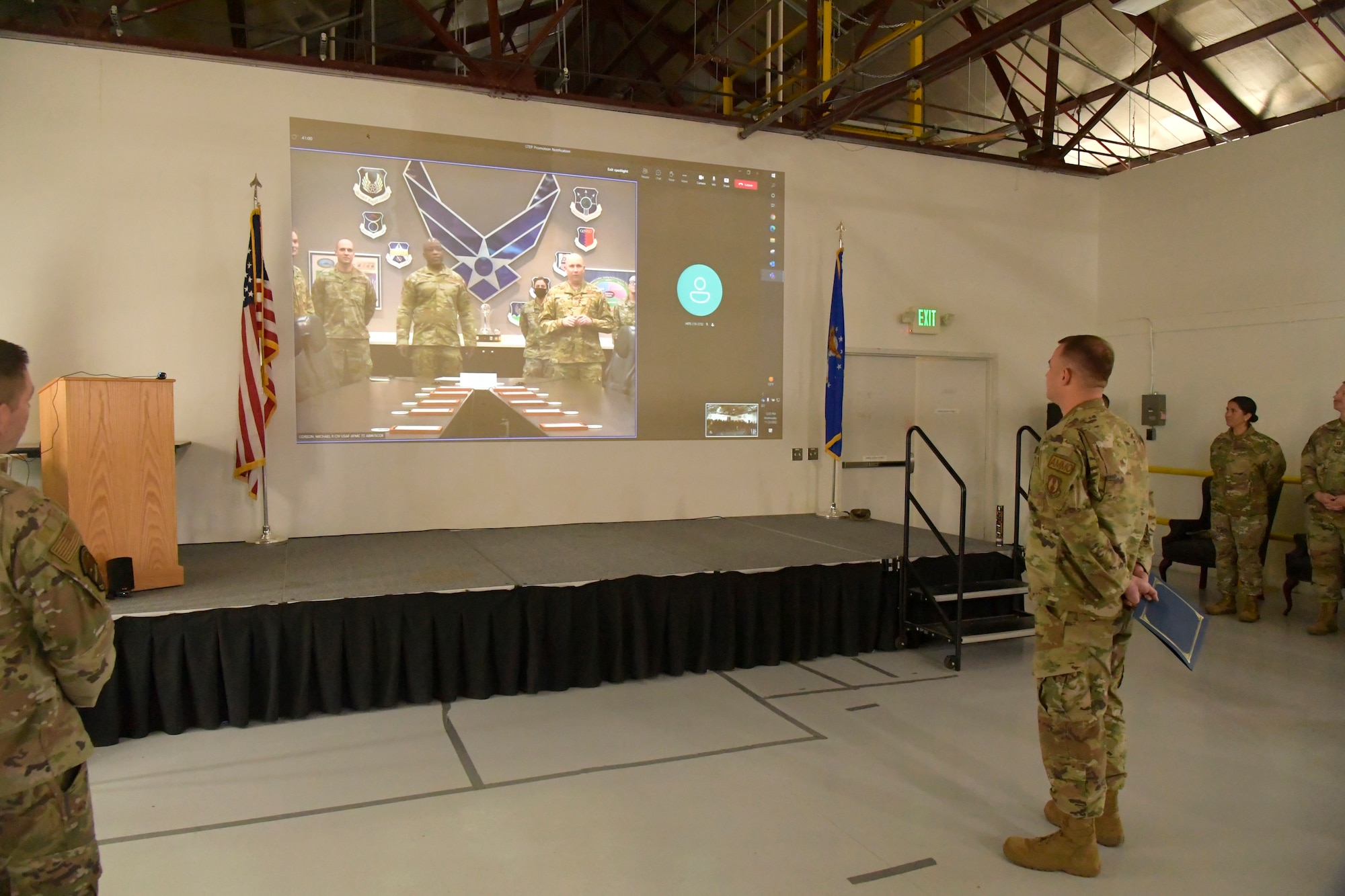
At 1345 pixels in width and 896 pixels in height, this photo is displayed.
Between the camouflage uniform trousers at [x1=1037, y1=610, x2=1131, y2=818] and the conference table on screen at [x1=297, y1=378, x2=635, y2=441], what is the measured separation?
4.01 m

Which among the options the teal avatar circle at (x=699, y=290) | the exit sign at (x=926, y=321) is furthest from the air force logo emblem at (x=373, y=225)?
the exit sign at (x=926, y=321)

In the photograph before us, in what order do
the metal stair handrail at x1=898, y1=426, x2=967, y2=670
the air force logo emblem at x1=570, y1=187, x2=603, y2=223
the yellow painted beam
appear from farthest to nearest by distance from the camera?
the yellow painted beam < the air force logo emblem at x1=570, y1=187, x2=603, y2=223 < the metal stair handrail at x1=898, y1=426, x2=967, y2=670

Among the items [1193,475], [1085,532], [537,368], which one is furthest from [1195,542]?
[537,368]

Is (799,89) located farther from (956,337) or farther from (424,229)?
(424,229)

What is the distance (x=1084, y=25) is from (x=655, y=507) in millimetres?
5312

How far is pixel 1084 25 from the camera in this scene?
6.57 meters

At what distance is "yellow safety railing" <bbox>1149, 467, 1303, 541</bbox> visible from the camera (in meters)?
5.95

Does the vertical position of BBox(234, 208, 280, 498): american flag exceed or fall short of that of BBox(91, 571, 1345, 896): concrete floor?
it exceeds it

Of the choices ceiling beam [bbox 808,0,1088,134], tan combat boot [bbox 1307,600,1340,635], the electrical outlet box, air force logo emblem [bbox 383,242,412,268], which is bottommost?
tan combat boot [bbox 1307,600,1340,635]

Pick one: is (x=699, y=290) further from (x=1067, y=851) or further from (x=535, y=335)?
(x=1067, y=851)

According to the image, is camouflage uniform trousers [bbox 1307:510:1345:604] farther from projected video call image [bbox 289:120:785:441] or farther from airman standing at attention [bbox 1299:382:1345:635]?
projected video call image [bbox 289:120:785:441]

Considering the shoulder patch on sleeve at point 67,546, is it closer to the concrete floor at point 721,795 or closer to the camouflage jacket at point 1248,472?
the concrete floor at point 721,795

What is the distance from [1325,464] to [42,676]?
6264 mm

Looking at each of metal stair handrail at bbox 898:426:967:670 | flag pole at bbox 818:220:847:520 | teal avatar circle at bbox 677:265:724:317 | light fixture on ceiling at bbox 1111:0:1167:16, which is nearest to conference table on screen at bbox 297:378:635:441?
teal avatar circle at bbox 677:265:724:317
